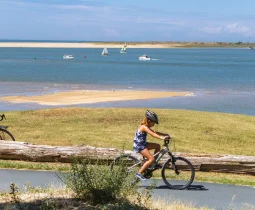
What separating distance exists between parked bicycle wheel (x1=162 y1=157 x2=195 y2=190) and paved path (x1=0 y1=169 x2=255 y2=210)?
0.18 meters

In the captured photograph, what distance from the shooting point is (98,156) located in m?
12.8

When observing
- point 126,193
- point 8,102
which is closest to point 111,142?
point 126,193

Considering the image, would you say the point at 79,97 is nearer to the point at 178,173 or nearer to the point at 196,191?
the point at 178,173

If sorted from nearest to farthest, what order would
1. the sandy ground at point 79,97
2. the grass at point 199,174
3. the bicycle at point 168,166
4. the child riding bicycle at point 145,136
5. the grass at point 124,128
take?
the child riding bicycle at point 145,136 < the bicycle at point 168,166 < the grass at point 199,174 < the grass at point 124,128 < the sandy ground at point 79,97

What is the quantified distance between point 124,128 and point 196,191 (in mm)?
11375

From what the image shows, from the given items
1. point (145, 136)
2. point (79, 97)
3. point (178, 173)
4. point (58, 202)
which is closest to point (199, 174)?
point (178, 173)

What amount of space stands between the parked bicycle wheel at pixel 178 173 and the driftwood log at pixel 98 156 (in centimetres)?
93

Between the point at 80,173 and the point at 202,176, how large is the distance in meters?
4.73

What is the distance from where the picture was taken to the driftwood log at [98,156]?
12703 mm

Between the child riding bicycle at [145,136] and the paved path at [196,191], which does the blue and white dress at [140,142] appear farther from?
the paved path at [196,191]

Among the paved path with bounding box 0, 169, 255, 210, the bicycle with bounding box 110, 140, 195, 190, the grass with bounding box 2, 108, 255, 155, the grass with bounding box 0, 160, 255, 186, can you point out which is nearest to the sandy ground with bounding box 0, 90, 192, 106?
the grass with bounding box 2, 108, 255, 155

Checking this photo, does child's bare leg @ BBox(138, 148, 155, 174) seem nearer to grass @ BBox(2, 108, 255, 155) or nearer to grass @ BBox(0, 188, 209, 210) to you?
grass @ BBox(0, 188, 209, 210)

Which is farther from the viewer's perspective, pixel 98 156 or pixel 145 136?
pixel 98 156

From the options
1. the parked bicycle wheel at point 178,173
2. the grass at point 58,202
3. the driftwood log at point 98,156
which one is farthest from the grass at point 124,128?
the grass at point 58,202
